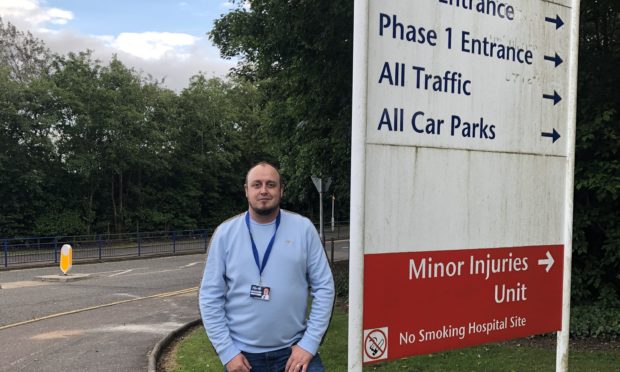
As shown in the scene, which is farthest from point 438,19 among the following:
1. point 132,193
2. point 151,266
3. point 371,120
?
point 132,193

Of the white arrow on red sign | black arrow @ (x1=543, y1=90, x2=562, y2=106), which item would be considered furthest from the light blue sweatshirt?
black arrow @ (x1=543, y1=90, x2=562, y2=106)

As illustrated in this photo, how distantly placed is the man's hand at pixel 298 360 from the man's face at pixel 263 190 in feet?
2.25

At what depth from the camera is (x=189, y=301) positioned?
12.0 metres

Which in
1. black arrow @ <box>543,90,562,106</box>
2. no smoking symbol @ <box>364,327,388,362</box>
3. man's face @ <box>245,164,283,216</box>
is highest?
black arrow @ <box>543,90,562,106</box>

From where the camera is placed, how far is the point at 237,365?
270 cm

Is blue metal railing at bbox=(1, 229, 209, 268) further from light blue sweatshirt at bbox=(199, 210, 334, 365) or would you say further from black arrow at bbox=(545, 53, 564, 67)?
black arrow at bbox=(545, 53, 564, 67)

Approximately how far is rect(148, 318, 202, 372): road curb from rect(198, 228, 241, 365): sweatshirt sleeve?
13.8 ft

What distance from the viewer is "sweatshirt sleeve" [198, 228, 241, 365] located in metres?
2.72

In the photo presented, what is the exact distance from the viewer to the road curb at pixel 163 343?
674 centimetres

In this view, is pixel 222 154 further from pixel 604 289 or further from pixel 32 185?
pixel 604 289

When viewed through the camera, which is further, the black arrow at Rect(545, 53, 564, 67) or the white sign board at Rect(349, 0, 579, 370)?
the black arrow at Rect(545, 53, 564, 67)

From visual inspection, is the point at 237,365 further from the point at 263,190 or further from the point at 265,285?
the point at 263,190

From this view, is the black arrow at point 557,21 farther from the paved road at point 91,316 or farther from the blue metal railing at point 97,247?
the blue metal railing at point 97,247

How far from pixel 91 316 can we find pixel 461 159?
9033 millimetres
